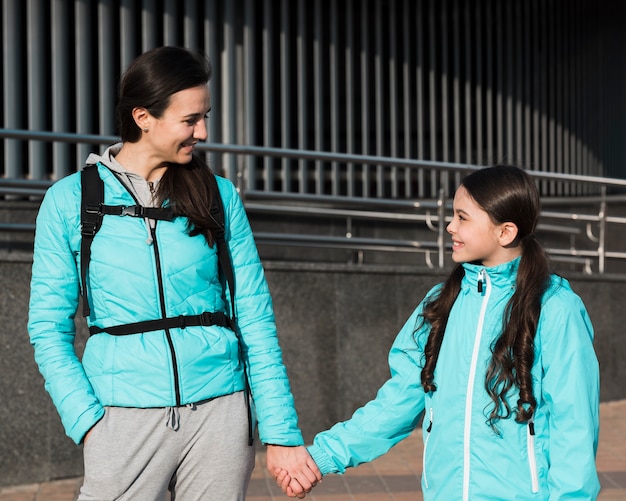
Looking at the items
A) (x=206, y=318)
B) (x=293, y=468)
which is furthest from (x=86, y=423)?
(x=293, y=468)

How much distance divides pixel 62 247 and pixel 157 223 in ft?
0.85

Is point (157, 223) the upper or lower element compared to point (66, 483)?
upper

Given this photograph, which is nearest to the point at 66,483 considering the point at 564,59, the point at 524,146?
the point at 524,146

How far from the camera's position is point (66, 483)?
22.7ft

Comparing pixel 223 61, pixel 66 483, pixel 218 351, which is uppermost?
pixel 223 61

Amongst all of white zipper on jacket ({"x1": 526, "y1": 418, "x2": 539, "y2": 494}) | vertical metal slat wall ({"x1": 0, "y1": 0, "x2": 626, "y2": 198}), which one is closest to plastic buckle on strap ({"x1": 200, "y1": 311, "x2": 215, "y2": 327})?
white zipper on jacket ({"x1": 526, "y1": 418, "x2": 539, "y2": 494})

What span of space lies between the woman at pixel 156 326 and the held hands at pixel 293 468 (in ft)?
0.16

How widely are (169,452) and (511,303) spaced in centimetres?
104

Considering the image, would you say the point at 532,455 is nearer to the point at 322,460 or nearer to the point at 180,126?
the point at 322,460

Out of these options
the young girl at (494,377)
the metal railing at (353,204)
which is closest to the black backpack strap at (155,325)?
the young girl at (494,377)

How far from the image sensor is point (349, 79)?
41.1 ft

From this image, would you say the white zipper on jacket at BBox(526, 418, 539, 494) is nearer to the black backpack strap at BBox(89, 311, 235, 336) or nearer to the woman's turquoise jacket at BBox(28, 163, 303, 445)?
the woman's turquoise jacket at BBox(28, 163, 303, 445)

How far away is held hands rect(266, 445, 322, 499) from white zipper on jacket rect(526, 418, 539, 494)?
637 millimetres

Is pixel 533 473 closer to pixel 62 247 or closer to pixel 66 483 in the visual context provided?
pixel 62 247
